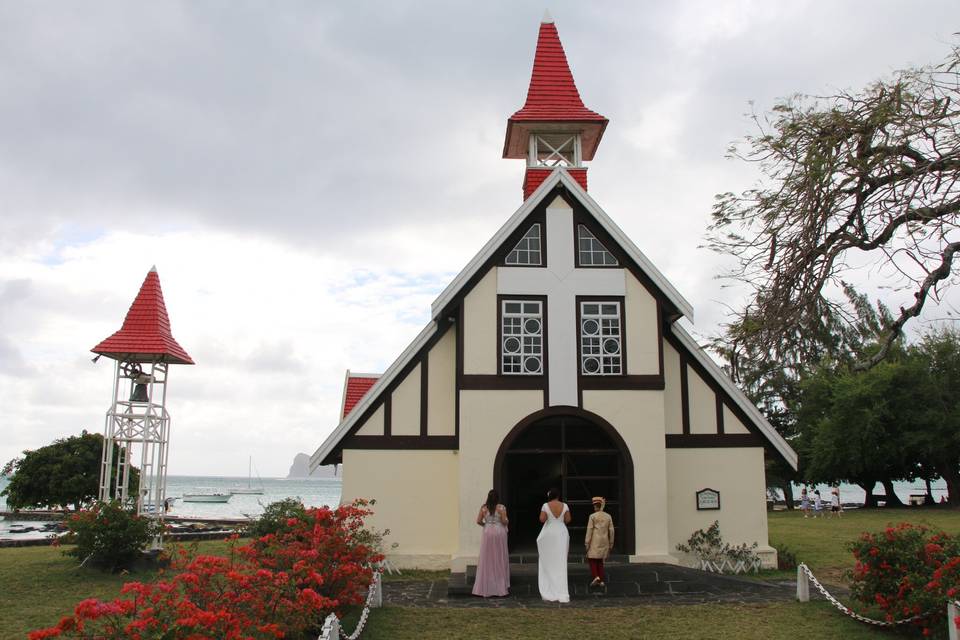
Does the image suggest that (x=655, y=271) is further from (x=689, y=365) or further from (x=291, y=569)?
(x=291, y=569)

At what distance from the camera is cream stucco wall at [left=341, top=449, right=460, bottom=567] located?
53.6 feet

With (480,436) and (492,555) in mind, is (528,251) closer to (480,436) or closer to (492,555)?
(480,436)

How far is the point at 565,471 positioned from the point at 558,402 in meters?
1.33

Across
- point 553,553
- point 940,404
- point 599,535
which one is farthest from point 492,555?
point 940,404

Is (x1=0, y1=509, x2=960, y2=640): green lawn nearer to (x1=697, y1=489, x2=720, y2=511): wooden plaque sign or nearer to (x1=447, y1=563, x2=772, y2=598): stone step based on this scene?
(x1=447, y1=563, x2=772, y2=598): stone step

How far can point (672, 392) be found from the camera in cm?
1695

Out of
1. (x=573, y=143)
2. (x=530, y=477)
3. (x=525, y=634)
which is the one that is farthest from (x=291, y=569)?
(x=530, y=477)

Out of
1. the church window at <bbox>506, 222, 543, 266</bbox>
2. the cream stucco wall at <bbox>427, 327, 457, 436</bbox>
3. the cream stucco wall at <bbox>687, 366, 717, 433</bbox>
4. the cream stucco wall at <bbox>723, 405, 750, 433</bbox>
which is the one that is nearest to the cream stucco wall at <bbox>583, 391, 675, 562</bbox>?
the cream stucco wall at <bbox>687, 366, 717, 433</bbox>

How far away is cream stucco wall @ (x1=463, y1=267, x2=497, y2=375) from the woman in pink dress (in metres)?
3.39

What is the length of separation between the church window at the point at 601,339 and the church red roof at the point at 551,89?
455 cm

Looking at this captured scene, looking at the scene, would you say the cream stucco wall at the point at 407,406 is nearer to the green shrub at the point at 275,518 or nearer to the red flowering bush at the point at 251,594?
the green shrub at the point at 275,518

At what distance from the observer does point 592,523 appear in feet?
43.9

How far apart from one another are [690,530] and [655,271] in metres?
5.20

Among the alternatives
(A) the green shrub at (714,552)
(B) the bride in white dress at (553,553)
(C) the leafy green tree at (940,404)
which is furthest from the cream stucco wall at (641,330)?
(C) the leafy green tree at (940,404)
